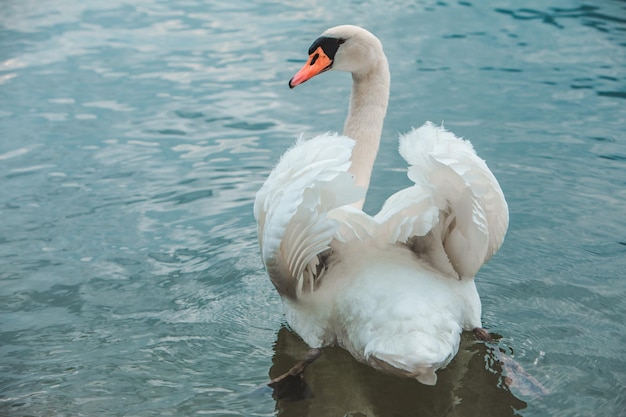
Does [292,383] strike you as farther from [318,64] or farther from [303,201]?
[318,64]

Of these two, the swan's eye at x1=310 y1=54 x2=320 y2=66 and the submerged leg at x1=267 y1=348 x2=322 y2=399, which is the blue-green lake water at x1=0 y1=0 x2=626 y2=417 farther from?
the swan's eye at x1=310 y1=54 x2=320 y2=66

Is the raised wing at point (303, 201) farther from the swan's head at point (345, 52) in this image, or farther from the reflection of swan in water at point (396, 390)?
the swan's head at point (345, 52)

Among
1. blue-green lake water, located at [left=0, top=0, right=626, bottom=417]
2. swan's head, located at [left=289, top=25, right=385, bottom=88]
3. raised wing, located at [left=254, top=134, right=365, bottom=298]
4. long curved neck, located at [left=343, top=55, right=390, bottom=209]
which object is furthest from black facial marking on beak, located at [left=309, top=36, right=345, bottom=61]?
blue-green lake water, located at [left=0, top=0, right=626, bottom=417]

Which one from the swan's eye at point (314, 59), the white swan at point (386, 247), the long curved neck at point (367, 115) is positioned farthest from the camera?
the swan's eye at point (314, 59)

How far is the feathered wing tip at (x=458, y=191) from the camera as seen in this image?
12.2 ft

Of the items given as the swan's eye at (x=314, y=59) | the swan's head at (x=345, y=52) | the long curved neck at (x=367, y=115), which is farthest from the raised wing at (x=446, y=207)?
the swan's eye at (x=314, y=59)

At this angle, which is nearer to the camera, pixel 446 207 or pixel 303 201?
pixel 303 201

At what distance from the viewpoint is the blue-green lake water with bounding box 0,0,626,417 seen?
13.5ft

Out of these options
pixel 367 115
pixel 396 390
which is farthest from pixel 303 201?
pixel 367 115

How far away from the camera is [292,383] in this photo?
401 cm

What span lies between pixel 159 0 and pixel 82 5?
95cm

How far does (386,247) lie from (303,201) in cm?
56

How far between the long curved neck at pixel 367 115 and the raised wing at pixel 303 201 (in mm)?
742

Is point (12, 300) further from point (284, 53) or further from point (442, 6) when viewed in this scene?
point (442, 6)
